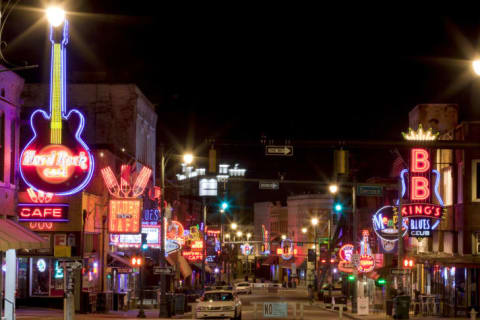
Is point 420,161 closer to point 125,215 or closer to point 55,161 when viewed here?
point 125,215

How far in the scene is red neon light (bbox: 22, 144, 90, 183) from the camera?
28.7 m

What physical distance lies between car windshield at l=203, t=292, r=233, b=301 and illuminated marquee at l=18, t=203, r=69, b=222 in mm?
7752

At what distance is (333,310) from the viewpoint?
176 ft

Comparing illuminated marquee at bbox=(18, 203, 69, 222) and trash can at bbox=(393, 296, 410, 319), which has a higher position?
illuminated marquee at bbox=(18, 203, 69, 222)

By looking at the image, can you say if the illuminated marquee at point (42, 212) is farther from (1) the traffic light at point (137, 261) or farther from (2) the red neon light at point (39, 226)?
(1) the traffic light at point (137, 261)

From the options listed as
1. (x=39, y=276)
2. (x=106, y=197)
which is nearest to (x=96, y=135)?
(x=106, y=197)

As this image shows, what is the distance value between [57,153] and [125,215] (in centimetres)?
1766

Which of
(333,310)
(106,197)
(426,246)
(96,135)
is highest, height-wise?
(96,135)

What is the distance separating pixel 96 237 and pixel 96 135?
13263 mm

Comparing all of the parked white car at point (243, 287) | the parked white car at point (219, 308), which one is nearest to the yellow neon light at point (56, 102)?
the parked white car at point (219, 308)

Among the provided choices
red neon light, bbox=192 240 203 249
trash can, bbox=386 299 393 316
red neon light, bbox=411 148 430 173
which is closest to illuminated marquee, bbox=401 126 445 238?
red neon light, bbox=411 148 430 173

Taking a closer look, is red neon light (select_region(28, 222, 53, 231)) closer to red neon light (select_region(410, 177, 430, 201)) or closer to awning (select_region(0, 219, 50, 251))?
awning (select_region(0, 219, 50, 251))

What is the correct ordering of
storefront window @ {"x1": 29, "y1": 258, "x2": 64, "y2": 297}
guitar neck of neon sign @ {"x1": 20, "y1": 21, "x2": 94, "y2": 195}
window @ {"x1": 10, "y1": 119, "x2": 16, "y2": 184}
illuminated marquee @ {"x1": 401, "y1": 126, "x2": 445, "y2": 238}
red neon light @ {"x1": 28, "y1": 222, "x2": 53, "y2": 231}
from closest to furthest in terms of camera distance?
window @ {"x1": 10, "y1": 119, "x2": 16, "y2": 184} → guitar neck of neon sign @ {"x1": 20, "y1": 21, "x2": 94, "y2": 195} → red neon light @ {"x1": 28, "y1": 222, "x2": 53, "y2": 231} → storefront window @ {"x1": 29, "y1": 258, "x2": 64, "y2": 297} → illuminated marquee @ {"x1": 401, "y1": 126, "x2": 445, "y2": 238}

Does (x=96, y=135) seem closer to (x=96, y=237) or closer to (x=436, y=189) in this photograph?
(x=96, y=237)
